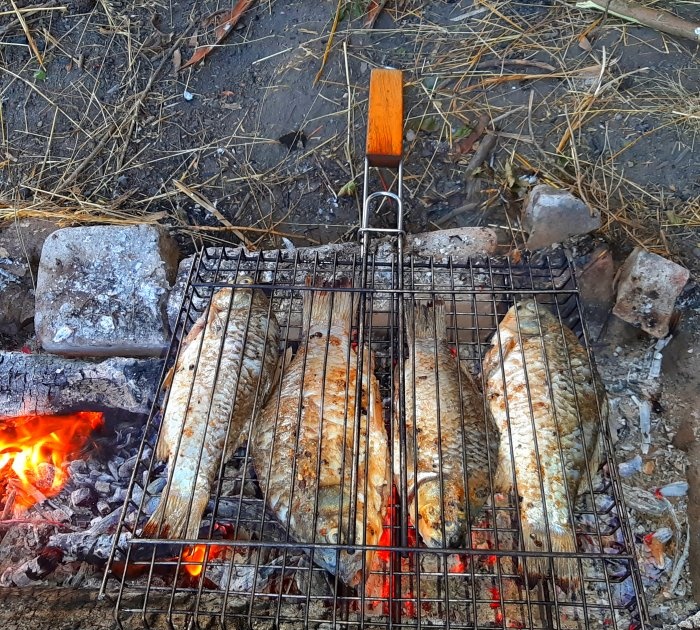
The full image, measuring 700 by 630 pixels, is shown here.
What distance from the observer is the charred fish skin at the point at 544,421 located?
215 centimetres

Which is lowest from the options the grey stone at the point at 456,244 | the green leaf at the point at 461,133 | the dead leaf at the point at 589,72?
the grey stone at the point at 456,244

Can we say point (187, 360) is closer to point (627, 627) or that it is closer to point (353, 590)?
point (353, 590)

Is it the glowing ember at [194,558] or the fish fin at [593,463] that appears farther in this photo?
the glowing ember at [194,558]

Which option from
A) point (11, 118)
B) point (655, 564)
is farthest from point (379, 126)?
point (11, 118)

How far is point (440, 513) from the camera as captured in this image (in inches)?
82.4

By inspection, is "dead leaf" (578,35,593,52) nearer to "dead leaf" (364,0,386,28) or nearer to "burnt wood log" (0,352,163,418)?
"dead leaf" (364,0,386,28)

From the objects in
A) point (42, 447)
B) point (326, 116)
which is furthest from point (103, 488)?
point (326, 116)

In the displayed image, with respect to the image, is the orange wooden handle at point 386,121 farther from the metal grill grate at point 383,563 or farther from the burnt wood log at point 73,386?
the burnt wood log at point 73,386

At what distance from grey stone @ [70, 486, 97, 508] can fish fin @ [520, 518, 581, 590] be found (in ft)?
7.63

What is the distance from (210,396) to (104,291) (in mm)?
1362

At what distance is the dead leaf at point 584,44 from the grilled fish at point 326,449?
3.24m

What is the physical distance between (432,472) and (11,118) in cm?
475

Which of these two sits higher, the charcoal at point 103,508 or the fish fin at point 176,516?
the charcoal at point 103,508

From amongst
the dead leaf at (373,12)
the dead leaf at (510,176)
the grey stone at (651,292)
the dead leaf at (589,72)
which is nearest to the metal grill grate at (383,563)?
the grey stone at (651,292)
